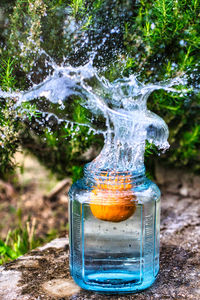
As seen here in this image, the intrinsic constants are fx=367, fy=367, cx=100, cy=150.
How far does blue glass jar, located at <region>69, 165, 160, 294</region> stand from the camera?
3.43 ft

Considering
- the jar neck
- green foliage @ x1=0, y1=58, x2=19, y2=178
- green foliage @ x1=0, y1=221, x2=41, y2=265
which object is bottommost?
green foliage @ x1=0, y1=221, x2=41, y2=265

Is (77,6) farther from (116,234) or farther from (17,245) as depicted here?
(17,245)

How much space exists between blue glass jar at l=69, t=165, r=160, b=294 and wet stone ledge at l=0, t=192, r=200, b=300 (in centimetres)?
4

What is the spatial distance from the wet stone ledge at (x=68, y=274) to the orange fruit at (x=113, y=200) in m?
0.24

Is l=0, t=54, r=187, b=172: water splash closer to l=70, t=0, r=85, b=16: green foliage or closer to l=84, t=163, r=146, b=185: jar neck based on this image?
l=84, t=163, r=146, b=185: jar neck

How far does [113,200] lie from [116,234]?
0.37 feet

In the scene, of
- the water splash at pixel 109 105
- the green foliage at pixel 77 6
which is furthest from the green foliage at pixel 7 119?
the green foliage at pixel 77 6

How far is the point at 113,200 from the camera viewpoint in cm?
103

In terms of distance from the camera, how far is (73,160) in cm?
181

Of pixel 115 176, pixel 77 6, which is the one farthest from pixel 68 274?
pixel 77 6

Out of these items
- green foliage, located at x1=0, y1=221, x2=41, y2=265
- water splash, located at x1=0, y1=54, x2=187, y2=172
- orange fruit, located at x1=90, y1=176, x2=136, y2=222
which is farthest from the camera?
green foliage, located at x1=0, y1=221, x2=41, y2=265

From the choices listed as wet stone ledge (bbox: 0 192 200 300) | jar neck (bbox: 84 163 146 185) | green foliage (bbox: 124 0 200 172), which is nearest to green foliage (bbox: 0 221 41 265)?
wet stone ledge (bbox: 0 192 200 300)

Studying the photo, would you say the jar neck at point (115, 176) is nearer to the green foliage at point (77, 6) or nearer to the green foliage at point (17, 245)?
the green foliage at point (77, 6)

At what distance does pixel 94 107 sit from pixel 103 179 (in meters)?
0.32
